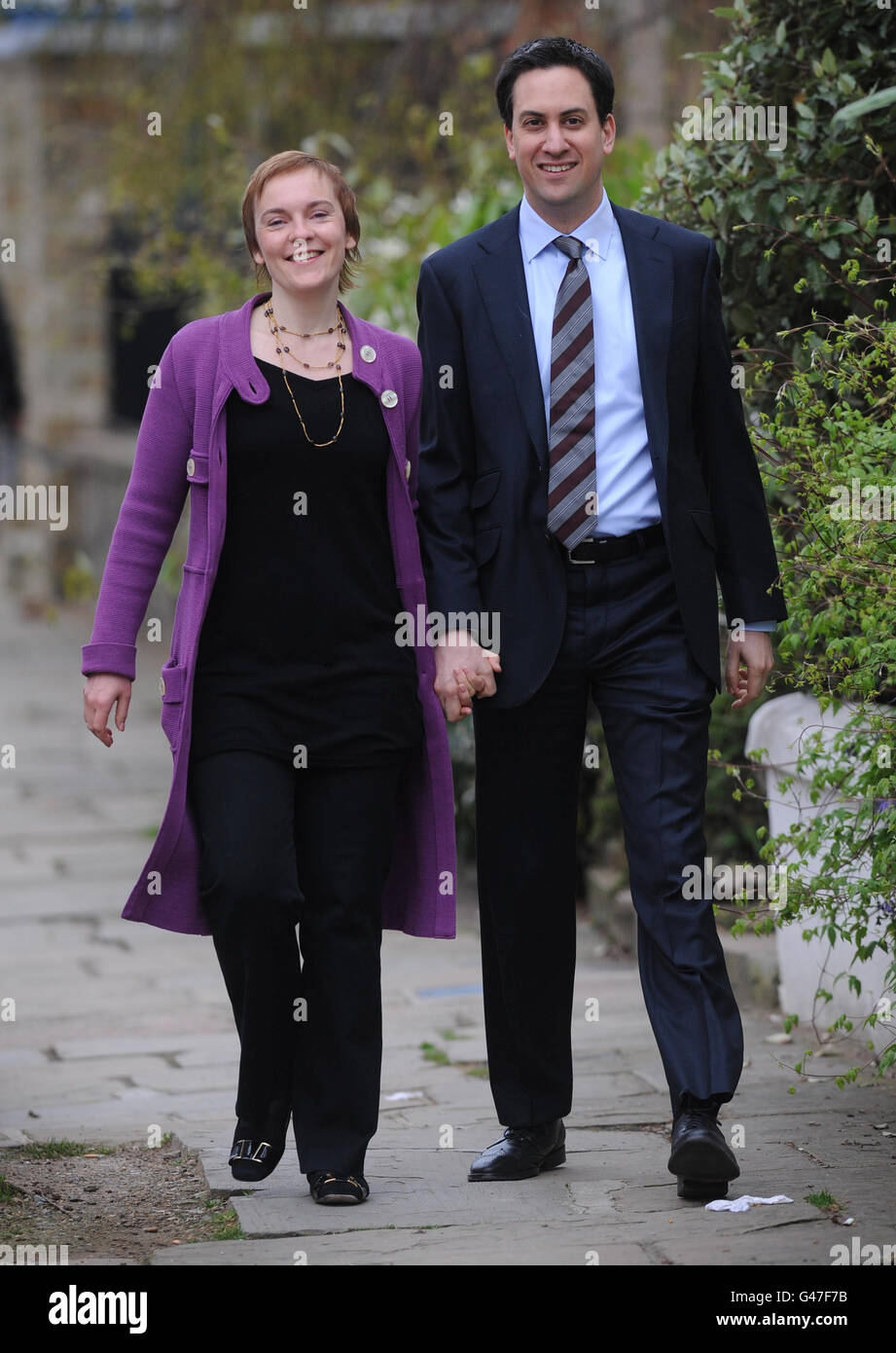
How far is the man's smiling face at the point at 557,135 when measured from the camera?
365 centimetres

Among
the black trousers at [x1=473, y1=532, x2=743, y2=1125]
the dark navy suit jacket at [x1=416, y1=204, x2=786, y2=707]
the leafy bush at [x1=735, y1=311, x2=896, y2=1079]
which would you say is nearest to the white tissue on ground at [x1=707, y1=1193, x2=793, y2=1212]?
the black trousers at [x1=473, y1=532, x2=743, y2=1125]

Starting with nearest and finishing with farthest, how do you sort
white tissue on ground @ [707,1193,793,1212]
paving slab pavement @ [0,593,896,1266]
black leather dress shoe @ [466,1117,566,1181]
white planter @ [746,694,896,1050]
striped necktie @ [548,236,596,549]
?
paving slab pavement @ [0,593,896,1266], white tissue on ground @ [707,1193,793,1212], striped necktie @ [548,236,596,549], black leather dress shoe @ [466,1117,566,1181], white planter @ [746,694,896,1050]

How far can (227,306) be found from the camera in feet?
29.5

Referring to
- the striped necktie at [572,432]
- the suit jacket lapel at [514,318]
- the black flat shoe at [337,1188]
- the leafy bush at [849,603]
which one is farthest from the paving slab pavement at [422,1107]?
the suit jacket lapel at [514,318]

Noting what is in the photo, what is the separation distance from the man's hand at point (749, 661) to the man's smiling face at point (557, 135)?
878 mm

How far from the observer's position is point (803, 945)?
5004 millimetres

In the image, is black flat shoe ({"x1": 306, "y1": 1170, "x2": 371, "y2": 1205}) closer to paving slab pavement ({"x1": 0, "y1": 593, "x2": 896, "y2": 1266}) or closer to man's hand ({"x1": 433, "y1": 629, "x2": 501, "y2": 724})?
paving slab pavement ({"x1": 0, "y1": 593, "x2": 896, "y2": 1266})

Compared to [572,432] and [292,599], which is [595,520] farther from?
[292,599]

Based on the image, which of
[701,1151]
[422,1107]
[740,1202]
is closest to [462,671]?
[701,1151]

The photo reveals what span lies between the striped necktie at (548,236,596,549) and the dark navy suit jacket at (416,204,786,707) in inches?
1.0

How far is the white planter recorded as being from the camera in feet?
15.3

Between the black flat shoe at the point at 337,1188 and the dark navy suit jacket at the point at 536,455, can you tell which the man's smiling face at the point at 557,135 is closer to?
the dark navy suit jacket at the point at 536,455

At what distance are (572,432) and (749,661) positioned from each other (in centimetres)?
55
